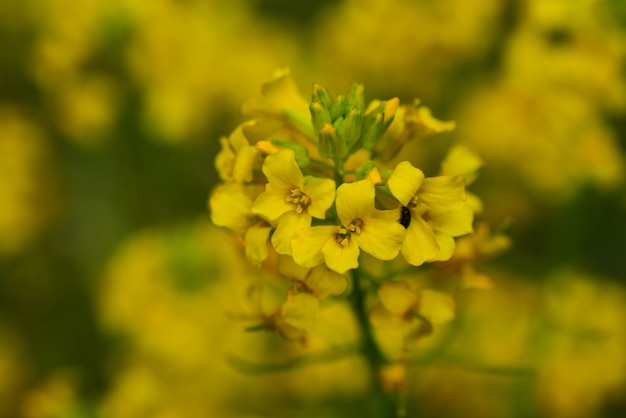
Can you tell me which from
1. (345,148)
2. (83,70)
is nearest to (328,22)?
(83,70)

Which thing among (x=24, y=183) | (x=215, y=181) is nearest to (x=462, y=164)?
(x=215, y=181)

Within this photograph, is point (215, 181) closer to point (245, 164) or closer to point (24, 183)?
point (24, 183)

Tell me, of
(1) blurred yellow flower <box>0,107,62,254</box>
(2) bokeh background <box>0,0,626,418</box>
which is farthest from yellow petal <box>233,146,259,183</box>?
(1) blurred yellow flower <box>0,107,62,254</box>

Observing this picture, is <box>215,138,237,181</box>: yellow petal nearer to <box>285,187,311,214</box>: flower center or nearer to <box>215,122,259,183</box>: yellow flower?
<box>215,122,259,183</box>: yellow flower

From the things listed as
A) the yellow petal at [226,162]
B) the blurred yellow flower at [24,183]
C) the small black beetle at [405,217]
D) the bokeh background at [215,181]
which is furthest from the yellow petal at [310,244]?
the blurred yellow flower at [24,183]

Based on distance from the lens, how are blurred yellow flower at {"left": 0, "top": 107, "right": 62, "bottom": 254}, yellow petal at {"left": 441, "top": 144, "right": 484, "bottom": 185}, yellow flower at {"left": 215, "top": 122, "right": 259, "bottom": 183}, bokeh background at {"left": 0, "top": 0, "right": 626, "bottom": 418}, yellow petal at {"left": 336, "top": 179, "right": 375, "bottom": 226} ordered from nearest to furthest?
yellow petal at {"left": 336, "top": 179, "right": 375, "bottom": 226}, yellow flower at {"left": 215, "top": 122, "right": 259, "bottom": 183}, yellow petal at {"left": 441, "top": 144, "right": 484, "bottom": 185}, bokeh background at {"left": 0, "top": 0, "right": 626, "bottom": 418}, blurred yellow flower at {"left": 0, "top": 107, "right": 62, "bottom": 254}

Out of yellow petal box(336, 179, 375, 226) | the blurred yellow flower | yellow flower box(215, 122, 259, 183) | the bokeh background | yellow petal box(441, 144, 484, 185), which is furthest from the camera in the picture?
the blurred yellow flower

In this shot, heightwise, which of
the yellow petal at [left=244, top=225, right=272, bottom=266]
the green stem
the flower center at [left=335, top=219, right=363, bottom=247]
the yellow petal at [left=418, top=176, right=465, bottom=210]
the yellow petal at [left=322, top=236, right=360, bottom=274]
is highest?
the yellow petal at [left=418, top=176, right=465, bottom=210]
